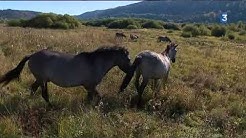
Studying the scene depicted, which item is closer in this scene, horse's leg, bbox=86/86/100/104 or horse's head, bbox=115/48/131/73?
horse's leg, bbox=86/86/100/104

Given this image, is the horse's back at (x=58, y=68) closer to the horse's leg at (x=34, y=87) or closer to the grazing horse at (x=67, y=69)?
the grazing horse at (x=67, y=69)

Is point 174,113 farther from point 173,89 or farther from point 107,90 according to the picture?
point 107,90

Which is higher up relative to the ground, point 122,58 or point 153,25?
point 122,58

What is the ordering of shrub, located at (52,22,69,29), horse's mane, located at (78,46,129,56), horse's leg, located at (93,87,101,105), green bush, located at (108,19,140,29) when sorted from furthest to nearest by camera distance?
green bush, located at (108,19,140,29) < shrub, located at (52,22,69,29) < horse's mane, located at (78,46,129,56) < horse's leg, located at (93,87,101,105)

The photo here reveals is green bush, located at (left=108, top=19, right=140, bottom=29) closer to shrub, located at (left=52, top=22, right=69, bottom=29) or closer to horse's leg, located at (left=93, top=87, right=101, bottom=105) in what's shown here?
shrub, located at (left=52, top=22, right=69, bottom=29)

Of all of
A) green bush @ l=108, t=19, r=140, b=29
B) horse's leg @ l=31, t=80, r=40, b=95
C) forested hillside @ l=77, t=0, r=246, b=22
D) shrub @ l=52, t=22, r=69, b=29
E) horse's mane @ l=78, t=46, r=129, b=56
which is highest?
horse's mane @ l=78, t=46, r=129, b=56

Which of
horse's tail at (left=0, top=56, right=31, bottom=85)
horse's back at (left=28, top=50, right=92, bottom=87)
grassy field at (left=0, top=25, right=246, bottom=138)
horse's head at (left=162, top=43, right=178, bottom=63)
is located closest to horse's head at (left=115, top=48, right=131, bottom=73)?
grassy field at (left=0, top=25, right=246, bottom=138)

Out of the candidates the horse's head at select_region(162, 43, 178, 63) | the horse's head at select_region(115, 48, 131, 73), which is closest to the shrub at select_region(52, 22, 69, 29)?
the horse's head at select_region(162, 43, 178, 63)

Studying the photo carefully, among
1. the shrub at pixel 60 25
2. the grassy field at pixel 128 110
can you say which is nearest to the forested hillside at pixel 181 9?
the shrub at pixel 60 25

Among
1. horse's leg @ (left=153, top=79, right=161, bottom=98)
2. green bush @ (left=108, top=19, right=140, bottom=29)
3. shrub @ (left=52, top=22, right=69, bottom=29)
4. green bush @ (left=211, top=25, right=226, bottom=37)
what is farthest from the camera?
green bush @ (left=108, top=19, right=140, bottom=29)

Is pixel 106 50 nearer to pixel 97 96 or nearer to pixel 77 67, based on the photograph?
pixel 77 67

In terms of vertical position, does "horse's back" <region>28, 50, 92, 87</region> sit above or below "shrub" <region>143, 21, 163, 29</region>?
above

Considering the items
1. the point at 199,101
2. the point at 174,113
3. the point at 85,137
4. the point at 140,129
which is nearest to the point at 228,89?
the point at 199,101

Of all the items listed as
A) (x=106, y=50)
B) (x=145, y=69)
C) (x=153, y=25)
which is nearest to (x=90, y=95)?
(x=106, y=50)
